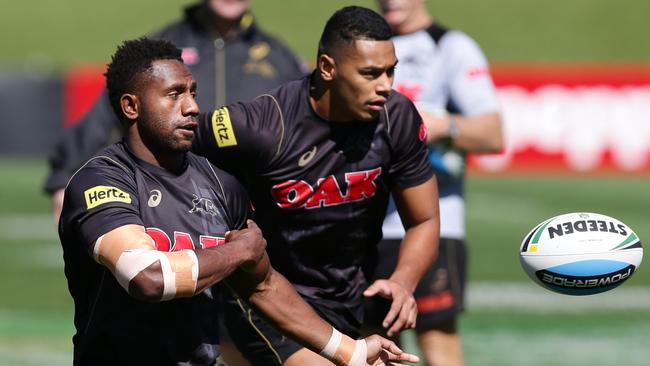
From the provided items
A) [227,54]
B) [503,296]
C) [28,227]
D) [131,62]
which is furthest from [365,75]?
[28,227]

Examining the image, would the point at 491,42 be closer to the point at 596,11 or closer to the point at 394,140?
the point at 596,11

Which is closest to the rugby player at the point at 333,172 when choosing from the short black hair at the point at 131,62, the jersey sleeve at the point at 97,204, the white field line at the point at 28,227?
the short black hair at the point at 131,62

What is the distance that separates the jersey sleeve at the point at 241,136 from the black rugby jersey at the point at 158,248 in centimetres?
88

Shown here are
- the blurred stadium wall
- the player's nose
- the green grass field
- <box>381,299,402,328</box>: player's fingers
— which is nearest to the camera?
<box>381,299,402,328</box>: player's fingers

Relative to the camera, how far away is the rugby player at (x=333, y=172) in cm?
612

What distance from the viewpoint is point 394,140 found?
251 inches

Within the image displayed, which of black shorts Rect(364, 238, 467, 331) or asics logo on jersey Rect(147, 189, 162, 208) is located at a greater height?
asics logo on jersey Rect(147, 189, 162, 208)

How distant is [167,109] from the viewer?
5180 mm

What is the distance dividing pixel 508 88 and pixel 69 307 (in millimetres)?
11863

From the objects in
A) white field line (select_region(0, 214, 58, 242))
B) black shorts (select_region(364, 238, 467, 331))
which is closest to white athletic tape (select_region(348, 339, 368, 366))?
black shorts (select_region(364, 238, 467, 331))

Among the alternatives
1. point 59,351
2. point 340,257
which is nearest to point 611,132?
point 59,351

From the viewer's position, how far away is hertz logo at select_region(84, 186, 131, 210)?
4930mm

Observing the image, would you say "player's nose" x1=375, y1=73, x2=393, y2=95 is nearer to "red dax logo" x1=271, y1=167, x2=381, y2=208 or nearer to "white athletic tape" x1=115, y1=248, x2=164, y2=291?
"red dax logo" x1=271, y1=167, x2=381, y2=208

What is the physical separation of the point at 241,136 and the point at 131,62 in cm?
102
